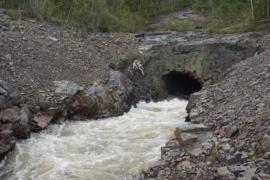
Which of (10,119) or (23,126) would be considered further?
(23,126)

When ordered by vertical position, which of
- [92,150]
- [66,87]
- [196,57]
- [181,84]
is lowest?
[92,150]

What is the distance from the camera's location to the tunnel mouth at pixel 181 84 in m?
28.5

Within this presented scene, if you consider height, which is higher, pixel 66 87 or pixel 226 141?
pixel 66 87

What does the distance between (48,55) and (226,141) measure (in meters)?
12.9

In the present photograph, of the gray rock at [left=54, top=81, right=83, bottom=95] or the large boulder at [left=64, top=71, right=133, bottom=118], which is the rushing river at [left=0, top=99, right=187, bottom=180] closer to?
the large boulder at [left=64, top=71, right=133, bottom=118]

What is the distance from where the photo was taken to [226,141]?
1156cm

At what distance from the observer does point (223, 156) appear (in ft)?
35.2

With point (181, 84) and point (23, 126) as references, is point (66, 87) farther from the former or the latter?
point (181, 84)

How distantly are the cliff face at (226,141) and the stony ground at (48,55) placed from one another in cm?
728

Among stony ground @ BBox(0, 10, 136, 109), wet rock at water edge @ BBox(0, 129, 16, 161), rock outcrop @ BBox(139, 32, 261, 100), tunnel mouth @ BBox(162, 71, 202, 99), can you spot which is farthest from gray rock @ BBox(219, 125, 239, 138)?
tunnel mouth @ BBox(162, 71, 202, 99)

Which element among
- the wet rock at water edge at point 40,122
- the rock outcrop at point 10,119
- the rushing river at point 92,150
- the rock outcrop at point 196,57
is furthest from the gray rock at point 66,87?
the rock outcrop at point 196,57

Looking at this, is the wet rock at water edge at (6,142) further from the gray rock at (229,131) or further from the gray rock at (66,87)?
the gray rock at (229,131)

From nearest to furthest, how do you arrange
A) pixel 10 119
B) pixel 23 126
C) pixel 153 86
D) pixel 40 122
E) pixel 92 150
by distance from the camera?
1. pixel 92 150
2. pixel 10 119
3. pixel 23 126
4. pixel 40 122
5. pixel 153 86

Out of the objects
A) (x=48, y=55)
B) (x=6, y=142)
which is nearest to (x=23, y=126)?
(x=6, y=142)
